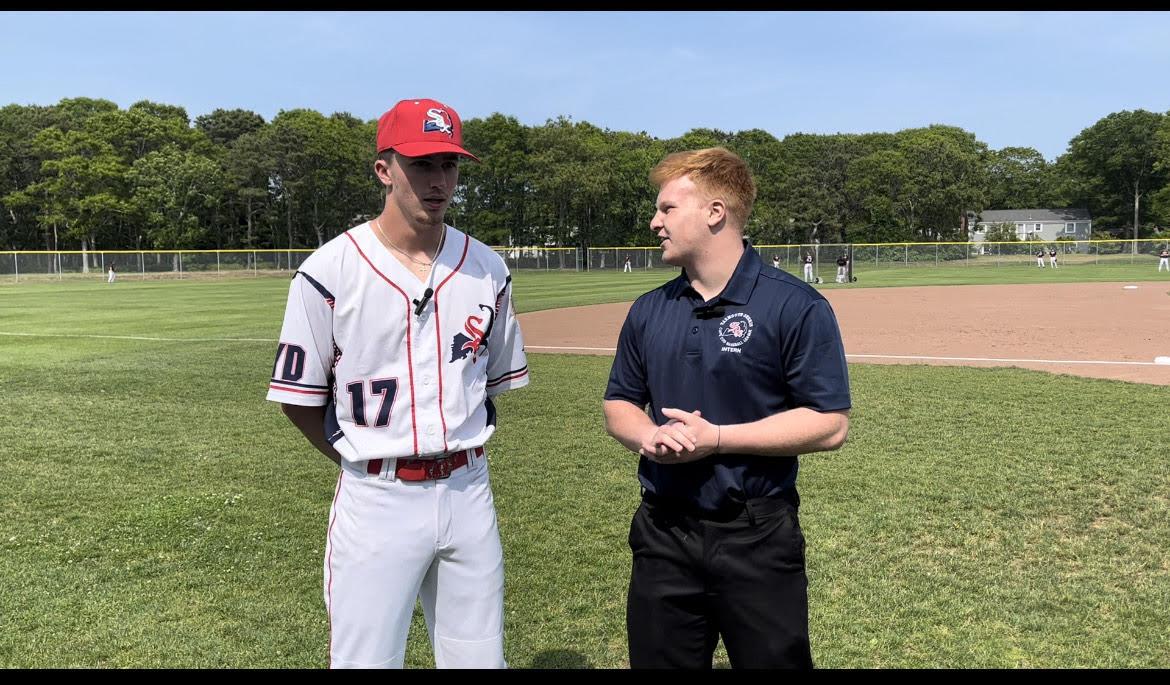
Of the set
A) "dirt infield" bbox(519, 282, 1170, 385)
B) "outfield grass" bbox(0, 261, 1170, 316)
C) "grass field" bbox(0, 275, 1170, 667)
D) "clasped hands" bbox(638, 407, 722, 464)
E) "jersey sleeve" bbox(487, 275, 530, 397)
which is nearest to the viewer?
"clasped hands" bbox(638, 407, 722, 464)

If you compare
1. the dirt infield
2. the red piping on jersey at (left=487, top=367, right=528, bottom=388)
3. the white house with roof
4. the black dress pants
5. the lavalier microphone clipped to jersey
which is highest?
the white house with roof

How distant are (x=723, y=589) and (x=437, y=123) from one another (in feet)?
5.36

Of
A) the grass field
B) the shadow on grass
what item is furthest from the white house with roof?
the shadow on grass

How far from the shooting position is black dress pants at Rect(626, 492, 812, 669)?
2.37 meters

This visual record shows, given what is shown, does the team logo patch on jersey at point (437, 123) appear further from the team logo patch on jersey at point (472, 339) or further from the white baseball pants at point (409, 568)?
the white baseball pants at point (409, 568)

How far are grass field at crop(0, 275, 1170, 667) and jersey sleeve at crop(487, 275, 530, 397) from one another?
1576 mm

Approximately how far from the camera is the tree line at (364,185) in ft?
224

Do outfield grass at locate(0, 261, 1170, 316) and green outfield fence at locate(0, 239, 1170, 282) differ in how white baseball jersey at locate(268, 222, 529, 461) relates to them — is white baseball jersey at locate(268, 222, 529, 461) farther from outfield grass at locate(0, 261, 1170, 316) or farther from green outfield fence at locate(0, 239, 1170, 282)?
green outfield fence at locate(0, 239, 1170, 282)

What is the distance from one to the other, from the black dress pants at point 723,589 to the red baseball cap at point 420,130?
50.9 inches

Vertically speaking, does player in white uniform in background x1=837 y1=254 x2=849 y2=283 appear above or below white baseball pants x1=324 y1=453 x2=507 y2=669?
above

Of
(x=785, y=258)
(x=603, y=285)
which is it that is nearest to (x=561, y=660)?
(x=603, y=285)

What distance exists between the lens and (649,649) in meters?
2.49

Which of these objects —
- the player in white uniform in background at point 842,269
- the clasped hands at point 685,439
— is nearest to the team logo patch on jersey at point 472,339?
the clasped hands at point 685,439

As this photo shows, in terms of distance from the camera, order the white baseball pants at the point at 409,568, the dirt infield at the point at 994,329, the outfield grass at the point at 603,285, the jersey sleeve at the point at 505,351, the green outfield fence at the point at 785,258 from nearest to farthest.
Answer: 1. the white baseball pants at the point at 409,568
2. the jersey sleeve at the point at 505,351
3. the dirt infield at the point at 994,329
4. the outfield grass at the point at 603,285
5. the green outfield fence at the point at 785,258
